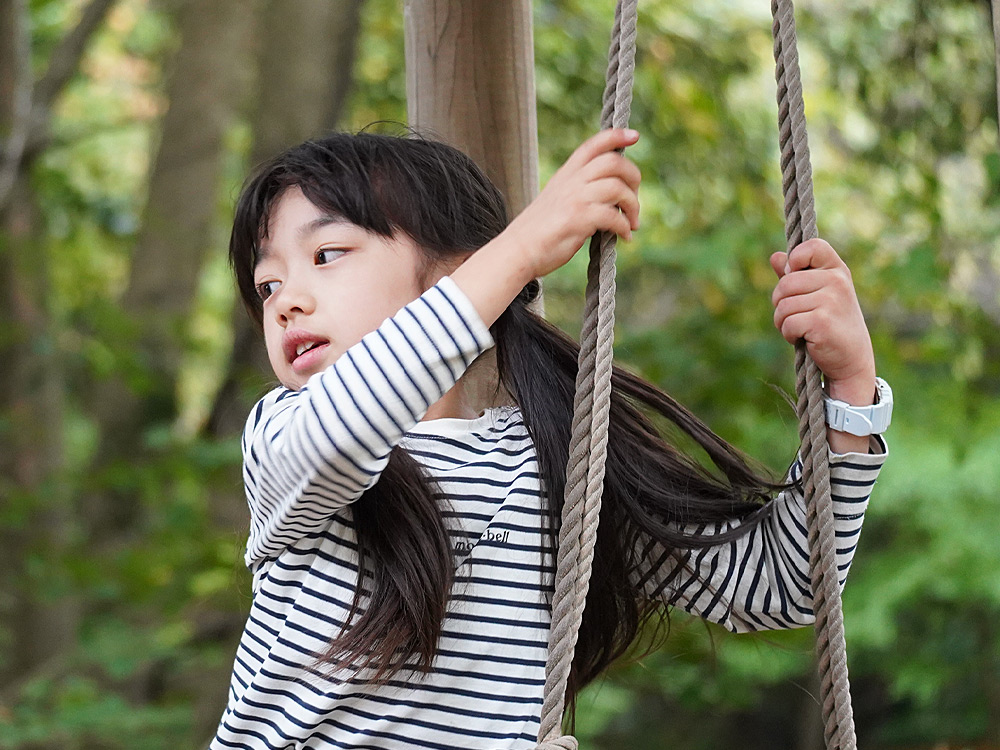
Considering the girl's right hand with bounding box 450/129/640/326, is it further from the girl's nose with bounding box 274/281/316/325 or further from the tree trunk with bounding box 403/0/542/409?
the tree trunk with bounding box 403/0/542/409

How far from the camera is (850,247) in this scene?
8.95ft

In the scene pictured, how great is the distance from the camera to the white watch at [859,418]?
811 millimetres

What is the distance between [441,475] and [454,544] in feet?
0.18

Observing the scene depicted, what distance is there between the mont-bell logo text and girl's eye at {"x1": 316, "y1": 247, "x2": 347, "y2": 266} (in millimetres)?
237

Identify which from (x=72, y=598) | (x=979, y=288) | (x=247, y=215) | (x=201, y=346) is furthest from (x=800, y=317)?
(x=979, y=288)

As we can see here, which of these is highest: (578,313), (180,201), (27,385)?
(180,201)

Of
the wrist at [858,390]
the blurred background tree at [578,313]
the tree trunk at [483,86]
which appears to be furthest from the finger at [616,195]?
the blurred background tree at [578,313]

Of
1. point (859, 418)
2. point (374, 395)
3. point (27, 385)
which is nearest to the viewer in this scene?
point (374, 395)

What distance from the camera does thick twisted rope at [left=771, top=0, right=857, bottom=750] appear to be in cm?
75

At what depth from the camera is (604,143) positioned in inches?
30.0

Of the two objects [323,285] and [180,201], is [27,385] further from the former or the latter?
[323,285]

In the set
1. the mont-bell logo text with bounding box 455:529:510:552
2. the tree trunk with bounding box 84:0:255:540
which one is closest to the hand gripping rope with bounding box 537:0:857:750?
the mont-bell logo text with bounding box 455:529:510:552

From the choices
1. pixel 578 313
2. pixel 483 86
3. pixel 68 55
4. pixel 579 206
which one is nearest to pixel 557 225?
pixel 579 206

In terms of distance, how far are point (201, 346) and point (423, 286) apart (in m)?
2.21
